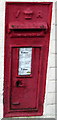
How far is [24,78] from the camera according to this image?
3.50m

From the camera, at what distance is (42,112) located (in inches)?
149

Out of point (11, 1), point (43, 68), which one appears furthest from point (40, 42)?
point (11, 1)

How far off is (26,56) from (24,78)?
14.1 inches

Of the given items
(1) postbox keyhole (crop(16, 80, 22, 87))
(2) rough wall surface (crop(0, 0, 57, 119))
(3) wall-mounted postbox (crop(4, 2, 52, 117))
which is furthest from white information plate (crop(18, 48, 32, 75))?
(2) rough wall surface (crop(0, 0, 57, 119))

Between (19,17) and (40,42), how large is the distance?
0.47 m

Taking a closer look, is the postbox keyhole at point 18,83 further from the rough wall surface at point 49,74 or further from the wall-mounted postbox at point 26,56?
the rough wall surface at point 49,74

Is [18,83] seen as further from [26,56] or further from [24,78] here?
[26,56]

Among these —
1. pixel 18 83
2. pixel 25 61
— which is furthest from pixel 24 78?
pixel 25 61

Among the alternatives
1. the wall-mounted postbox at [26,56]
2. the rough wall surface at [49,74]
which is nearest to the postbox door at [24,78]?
the wall-mounted postbox at [26,56]

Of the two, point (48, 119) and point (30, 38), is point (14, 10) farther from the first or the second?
point (48, 119)

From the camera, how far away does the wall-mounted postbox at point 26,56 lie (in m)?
3.11

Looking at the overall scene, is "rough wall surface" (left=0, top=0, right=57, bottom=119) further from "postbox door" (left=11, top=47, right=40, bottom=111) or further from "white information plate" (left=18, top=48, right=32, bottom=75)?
"white information plate" (left=18, top=48, right=32, bottom=75)

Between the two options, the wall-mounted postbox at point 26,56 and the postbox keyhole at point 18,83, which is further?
the postbox keyhole at point 18,83

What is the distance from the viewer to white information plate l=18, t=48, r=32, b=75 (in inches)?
131
